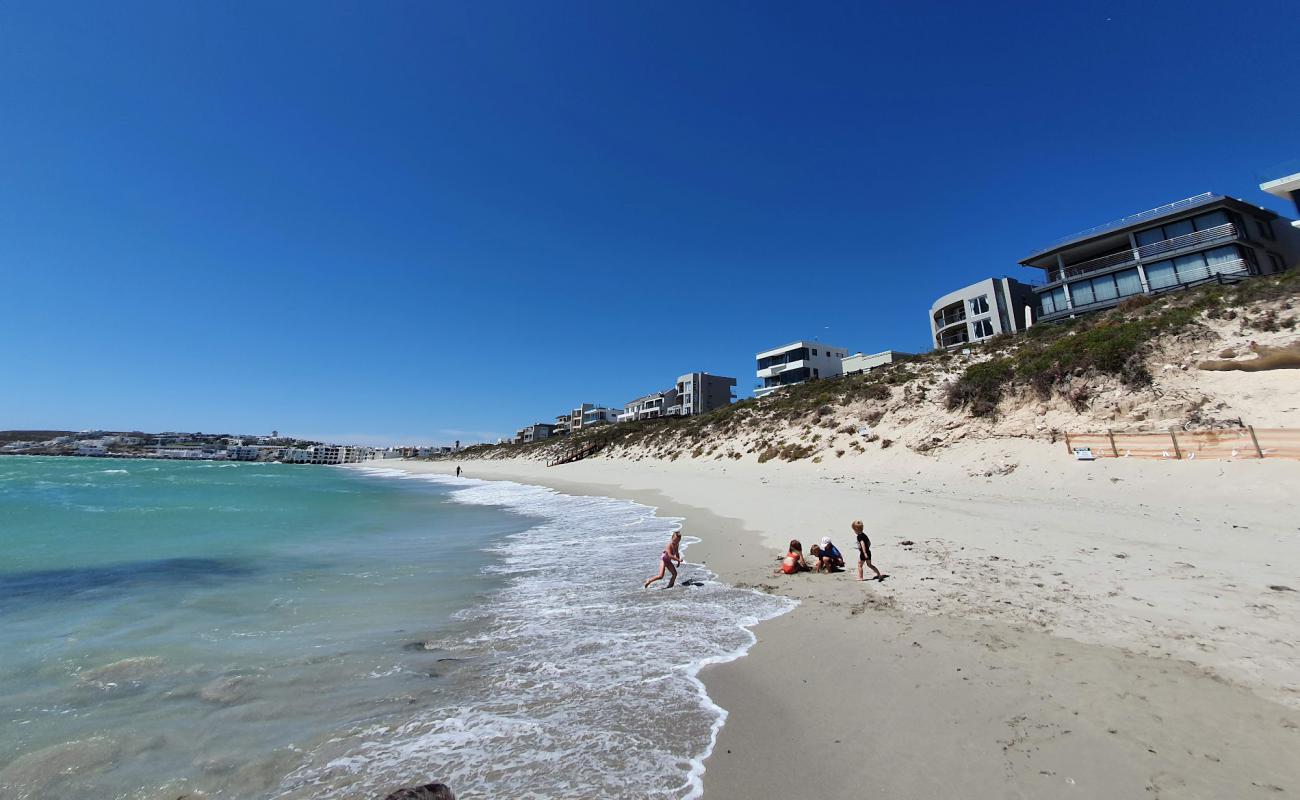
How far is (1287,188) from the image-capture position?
107ft

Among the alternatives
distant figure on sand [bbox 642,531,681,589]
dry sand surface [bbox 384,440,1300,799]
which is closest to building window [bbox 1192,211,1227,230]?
dry sand surface [bbox 384,440,1300,799]

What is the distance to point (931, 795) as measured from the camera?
11.5 feet

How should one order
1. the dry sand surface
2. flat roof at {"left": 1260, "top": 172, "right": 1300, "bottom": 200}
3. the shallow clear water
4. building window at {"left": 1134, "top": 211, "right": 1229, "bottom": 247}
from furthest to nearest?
building window at {"left": 1134, "top": 211, "right": 1229, "bottom": 247} → flat roof at {"left": 1260, "top": 172, "right": 1300, "bottom": 200} → the shallow clear water → the dry sand surface

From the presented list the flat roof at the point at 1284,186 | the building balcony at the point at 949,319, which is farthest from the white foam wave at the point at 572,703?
the building balcony at the point at 949,319

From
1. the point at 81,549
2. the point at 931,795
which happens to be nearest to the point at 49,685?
the point at 931,795

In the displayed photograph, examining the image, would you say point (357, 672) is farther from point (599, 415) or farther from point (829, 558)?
point (599, 415)

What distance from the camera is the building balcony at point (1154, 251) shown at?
112 feet

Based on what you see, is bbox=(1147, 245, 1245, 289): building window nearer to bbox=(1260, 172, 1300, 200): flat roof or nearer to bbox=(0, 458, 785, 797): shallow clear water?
bbox=(1260, 172, 1300, 200): flat roof

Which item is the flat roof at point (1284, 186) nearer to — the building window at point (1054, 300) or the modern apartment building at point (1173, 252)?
the modern apartment building at point (1173, 252)

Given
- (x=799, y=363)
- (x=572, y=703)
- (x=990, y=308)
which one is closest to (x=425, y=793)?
(x=572, y=703)

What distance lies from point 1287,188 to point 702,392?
67433 millimetres

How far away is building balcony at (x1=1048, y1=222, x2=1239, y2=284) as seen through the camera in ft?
112

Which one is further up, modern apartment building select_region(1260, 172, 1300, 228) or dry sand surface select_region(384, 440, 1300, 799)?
modern apartment building select_region(1260, 172, 1300, 228)

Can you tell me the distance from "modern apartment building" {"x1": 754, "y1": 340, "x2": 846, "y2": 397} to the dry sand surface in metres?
57.7
